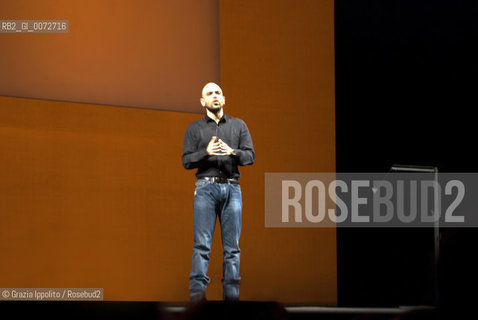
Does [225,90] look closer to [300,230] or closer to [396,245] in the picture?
[300,230]

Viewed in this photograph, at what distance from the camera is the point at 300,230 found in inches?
183

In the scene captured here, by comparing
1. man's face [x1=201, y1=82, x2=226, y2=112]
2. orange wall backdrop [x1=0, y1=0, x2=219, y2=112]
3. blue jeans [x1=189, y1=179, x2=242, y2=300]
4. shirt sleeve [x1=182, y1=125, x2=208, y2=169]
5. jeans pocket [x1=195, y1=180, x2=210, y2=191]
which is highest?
orange wall backdrop [x1=0, y1=0, x2=219, y2=112]

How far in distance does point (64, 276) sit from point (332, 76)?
257 cm

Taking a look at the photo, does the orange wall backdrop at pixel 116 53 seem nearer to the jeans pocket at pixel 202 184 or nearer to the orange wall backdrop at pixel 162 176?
the orange wall backdrop at pixel 162 176

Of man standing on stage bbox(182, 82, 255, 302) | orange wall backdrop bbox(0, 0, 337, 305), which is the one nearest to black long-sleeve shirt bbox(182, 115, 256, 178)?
man standing on stage bbox(182, 82, 255, 302)

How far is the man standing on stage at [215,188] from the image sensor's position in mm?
3074

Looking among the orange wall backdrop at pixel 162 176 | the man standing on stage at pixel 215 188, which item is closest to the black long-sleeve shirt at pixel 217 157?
the man standing on stage at pixel 215 188

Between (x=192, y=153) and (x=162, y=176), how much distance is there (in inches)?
44.3

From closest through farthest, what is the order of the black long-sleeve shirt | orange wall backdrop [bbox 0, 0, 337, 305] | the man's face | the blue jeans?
1. the blue jeans
2. the black long-sleeve shirt
3. the man's face
4. orange wall backdrop [bbox 0, 0, 337, 305]

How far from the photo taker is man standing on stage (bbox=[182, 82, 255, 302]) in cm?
307

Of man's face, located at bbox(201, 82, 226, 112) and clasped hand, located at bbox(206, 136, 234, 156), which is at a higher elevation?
man's face, located at bbox(201, 82, 226, 112)

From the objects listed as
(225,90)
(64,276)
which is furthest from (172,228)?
(225,90)

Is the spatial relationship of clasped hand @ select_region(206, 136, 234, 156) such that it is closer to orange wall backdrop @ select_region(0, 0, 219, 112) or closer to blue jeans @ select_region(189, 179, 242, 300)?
blue jeans @ select_region(189, 179, 242, 300)

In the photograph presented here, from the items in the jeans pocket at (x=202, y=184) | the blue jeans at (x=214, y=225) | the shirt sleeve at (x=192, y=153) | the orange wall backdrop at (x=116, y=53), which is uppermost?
the orange wall backdrop at (x=116, y=53)
